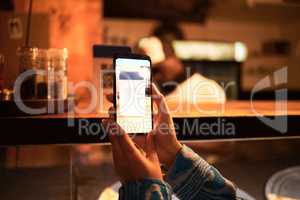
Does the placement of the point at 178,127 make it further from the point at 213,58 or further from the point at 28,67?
the point at 213,58

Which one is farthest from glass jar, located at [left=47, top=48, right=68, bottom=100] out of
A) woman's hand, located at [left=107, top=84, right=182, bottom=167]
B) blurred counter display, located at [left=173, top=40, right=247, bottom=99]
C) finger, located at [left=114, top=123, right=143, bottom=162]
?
blurred counter display, located at [left=173, top=40, right=247, bottom=99]

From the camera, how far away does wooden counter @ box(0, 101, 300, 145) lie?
62 cm

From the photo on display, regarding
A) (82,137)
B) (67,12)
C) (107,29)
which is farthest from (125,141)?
(107,29)

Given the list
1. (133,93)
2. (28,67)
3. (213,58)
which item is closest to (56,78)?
(28,67)

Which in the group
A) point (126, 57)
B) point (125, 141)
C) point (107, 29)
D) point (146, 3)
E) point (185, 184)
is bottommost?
point (185, 184)

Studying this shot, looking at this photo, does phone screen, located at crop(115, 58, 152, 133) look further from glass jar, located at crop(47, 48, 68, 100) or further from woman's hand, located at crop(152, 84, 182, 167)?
glass jar, located at crop(47, 48, 68, 100)

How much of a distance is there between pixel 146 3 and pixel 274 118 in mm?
2656

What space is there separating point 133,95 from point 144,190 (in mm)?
185

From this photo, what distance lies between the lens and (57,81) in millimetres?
739

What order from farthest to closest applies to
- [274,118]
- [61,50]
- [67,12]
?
[67,12] → [61,50] → [274,118]

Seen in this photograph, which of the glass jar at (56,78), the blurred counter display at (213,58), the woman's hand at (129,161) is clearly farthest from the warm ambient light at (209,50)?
the woman's hand at (129,161)

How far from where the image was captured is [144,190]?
1.68 ft

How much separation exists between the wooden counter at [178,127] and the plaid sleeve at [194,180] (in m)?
0.05

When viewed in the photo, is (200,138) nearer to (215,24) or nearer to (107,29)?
(107,29)
